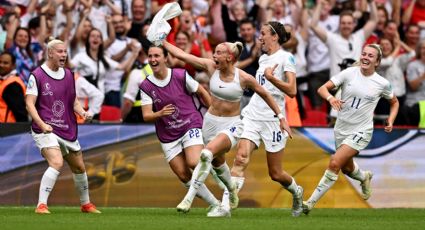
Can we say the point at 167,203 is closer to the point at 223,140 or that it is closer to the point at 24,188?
the point at 24,188

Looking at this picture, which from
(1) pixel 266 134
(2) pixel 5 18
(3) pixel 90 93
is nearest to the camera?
(1) pixel 266 134

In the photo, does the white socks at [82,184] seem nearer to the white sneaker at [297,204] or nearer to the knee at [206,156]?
the knee at [206,156]

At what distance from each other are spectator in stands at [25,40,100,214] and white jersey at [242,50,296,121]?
2.45 meters

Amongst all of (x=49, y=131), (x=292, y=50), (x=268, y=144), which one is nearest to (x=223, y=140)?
(x=268, y=144)

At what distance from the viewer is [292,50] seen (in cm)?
2291

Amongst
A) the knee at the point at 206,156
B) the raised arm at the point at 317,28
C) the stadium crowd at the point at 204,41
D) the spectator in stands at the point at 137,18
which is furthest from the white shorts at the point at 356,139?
the spectator in stands at the point at 137,18

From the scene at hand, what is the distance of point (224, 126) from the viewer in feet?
53.2

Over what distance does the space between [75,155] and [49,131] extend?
1.02 meters

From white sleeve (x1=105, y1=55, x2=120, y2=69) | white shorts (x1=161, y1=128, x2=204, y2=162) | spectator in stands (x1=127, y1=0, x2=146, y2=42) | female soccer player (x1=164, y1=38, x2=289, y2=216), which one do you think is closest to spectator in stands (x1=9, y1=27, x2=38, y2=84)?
white sleeve (x1=105, y1=55, x2=120, y2=69)

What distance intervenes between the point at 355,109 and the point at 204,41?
6417 millimetres

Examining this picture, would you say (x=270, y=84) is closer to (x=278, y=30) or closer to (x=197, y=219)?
(x=278, y=30)

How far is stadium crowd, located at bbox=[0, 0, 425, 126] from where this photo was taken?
21562 mm

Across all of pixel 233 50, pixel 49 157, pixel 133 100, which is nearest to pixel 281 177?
pixel 233 50

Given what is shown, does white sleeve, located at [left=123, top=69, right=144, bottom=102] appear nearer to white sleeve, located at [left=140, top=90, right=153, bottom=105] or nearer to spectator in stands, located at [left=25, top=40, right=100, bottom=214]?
spectator in stands, located at [left=25, top=40, right=100, bottom=214]
